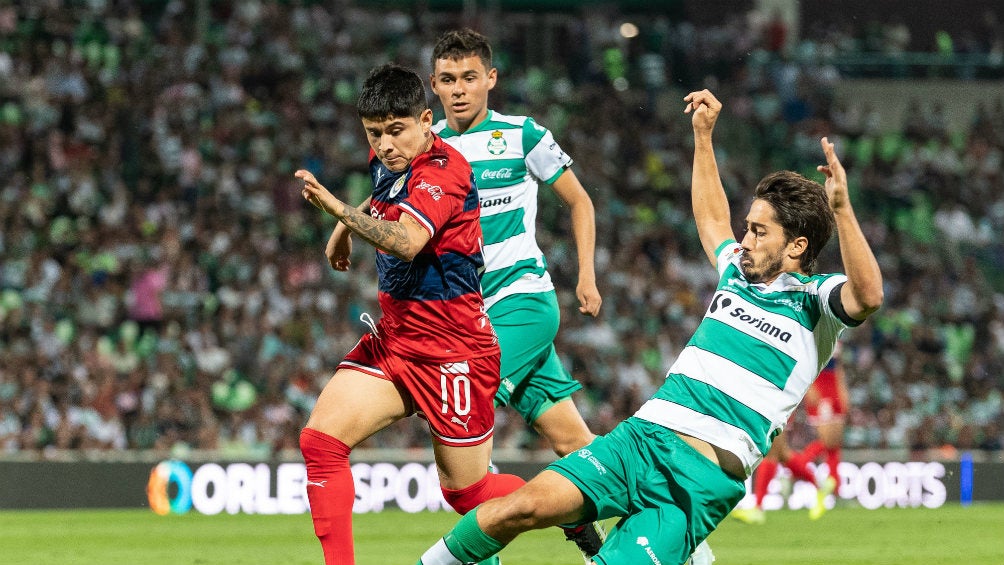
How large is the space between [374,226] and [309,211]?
13.9 meters

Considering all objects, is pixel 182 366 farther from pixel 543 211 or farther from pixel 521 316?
pixel 521 316

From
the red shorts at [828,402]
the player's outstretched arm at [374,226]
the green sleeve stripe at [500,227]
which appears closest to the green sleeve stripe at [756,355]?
the player's outstretched arm at [374,226]

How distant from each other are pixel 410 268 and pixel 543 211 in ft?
46.8

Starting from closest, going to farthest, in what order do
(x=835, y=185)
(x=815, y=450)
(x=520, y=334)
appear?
(x=835, y=185) < (x=520, y=334) < (x=815, y=450)

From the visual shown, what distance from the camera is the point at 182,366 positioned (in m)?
15.8

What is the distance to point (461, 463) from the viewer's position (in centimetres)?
581

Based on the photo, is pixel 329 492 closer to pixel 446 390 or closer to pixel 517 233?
pixel 446 390

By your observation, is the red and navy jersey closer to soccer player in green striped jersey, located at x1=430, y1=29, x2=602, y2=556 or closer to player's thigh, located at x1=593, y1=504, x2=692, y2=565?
soccer player in green striped jersey, located at x1=430, y1=29, x2=602, y2=556

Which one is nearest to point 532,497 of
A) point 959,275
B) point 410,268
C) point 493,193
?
point 410,268

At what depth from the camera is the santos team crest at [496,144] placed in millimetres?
6941

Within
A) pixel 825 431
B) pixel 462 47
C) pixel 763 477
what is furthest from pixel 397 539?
pixel 462 47

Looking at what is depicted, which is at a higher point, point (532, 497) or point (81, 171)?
point (81, 171)

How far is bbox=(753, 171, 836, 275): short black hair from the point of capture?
5.30m

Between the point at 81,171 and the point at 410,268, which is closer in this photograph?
the point at 410,268
